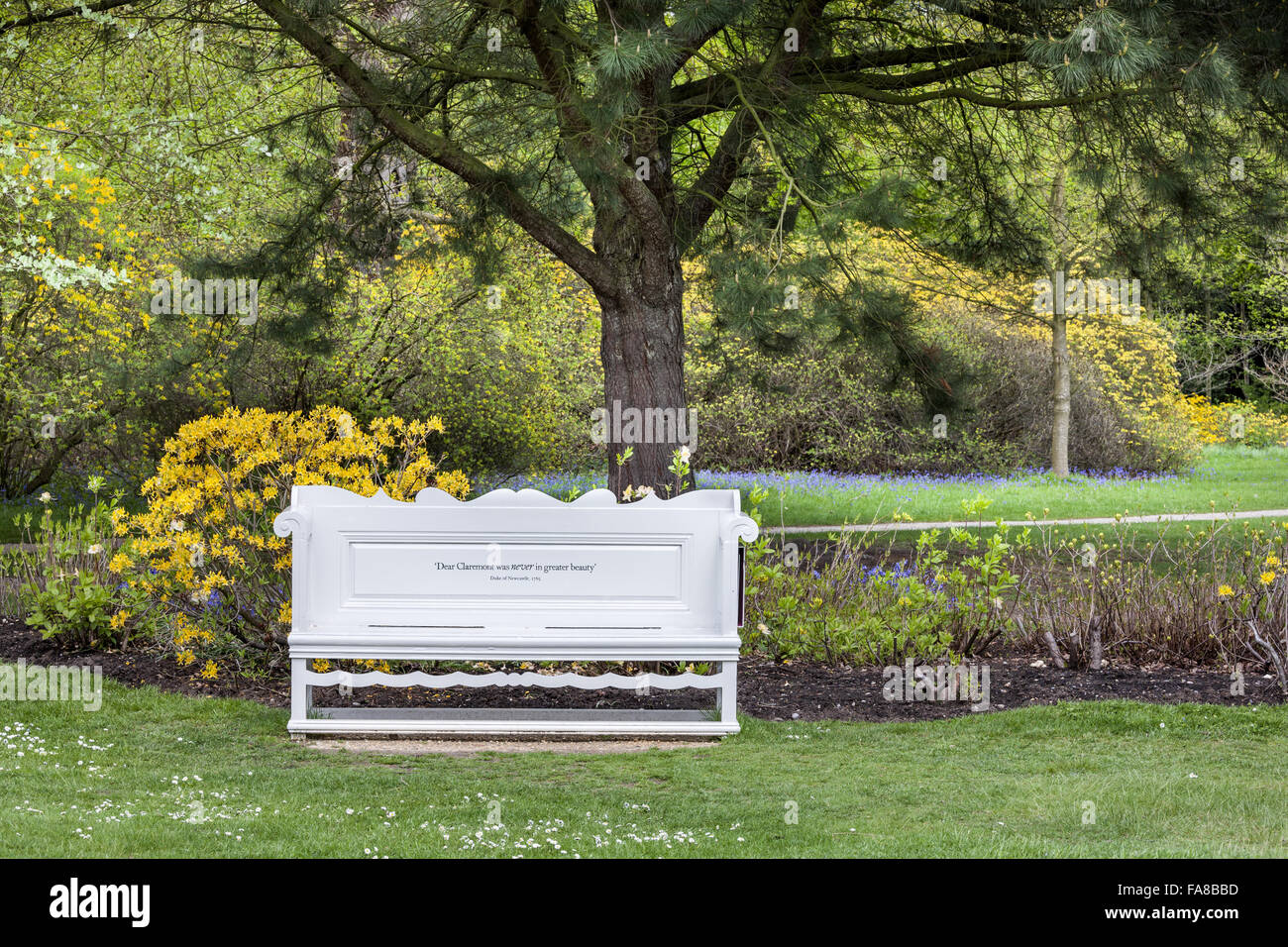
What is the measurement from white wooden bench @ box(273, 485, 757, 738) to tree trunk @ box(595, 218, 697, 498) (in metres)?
3.15

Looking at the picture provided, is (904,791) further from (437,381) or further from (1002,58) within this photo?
(437,381)

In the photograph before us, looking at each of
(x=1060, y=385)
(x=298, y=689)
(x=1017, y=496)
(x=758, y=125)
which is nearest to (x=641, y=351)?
(x=758, y=125)

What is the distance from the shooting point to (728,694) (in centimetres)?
586

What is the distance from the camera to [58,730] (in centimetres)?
571

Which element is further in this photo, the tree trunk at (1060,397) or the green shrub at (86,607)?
the tree trunk at (1060,397)

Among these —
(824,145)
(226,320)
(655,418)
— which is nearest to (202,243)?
(226,320)

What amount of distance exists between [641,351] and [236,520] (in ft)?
11.7

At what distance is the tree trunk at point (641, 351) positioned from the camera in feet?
30.5

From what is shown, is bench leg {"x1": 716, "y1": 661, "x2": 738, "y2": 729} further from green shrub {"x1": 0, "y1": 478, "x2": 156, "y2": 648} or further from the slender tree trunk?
the slender tree trunk

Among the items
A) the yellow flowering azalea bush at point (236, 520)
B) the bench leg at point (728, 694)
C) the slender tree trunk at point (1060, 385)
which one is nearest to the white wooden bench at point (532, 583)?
the bench leg at point (728, 694)

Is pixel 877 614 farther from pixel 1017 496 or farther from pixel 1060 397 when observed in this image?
pixel 1060 397

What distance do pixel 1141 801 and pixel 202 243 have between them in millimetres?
11505

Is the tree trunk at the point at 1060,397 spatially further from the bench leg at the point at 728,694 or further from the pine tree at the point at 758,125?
the bench leg at the point at 728,694

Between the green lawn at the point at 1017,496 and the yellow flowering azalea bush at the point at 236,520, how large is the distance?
618 cm
